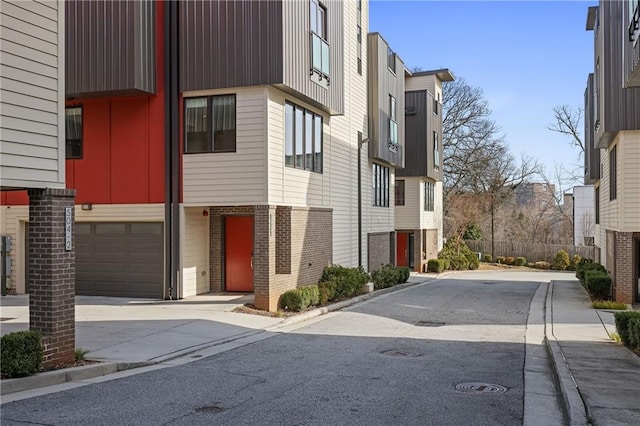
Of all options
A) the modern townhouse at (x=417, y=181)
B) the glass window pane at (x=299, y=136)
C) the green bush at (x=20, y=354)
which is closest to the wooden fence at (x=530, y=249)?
the modern townhouse at (x=417, y=181)

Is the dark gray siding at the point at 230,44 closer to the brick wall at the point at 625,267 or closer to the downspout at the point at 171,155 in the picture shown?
the downspout at the point at 171,155

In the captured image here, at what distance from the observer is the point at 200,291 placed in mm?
19156

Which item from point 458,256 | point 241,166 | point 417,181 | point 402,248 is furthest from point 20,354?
point 458,256

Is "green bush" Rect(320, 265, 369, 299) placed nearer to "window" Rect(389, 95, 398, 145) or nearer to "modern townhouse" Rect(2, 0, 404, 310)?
"modern townhouse" Rect(2, 0, 404, 310)

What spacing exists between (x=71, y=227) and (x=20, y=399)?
277cm

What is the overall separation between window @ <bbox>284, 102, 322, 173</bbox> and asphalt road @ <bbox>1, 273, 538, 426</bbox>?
566 cm

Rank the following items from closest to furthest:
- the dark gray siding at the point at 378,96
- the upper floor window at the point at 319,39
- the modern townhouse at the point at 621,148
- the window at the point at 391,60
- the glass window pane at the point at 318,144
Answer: the upper floor window at the point at 319,39
the modern townhouse at the point at 621,148
the glass window pane at the point at 318,144
the dark gray siding at the point at 378,96
the window at the point at 391,60

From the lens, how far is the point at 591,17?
94.3ft

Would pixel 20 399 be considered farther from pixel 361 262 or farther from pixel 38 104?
pixel 361 262

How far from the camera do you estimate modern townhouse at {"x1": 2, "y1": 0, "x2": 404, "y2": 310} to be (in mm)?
16891

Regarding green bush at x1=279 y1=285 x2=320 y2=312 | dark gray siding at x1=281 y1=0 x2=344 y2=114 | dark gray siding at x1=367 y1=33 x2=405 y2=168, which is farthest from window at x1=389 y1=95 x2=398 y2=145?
green bush at x1=279 y1=285 x2=320 y2=312

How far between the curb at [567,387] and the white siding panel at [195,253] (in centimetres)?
1016

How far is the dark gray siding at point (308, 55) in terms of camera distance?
1702cm

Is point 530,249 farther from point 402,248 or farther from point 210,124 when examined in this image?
point 210,124
